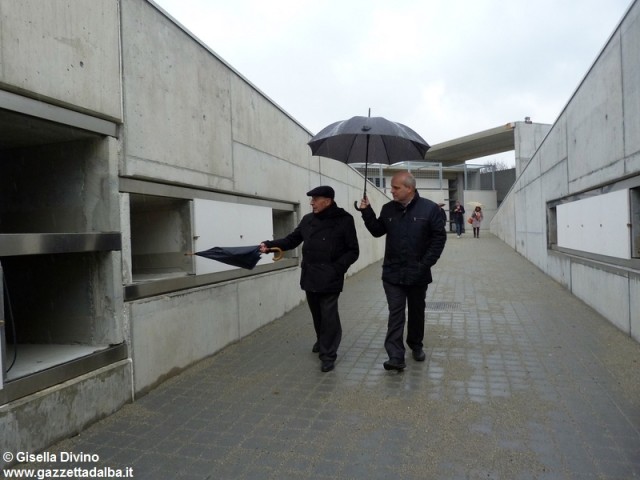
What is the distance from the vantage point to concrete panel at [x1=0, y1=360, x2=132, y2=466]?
2906 mm

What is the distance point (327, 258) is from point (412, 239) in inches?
33.1

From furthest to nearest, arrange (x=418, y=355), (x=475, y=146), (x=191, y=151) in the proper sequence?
1. (x=475, y=146)
2. (x=418, y=355)
3. (x=191, y=151)

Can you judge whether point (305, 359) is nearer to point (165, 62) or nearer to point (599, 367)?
point (599, 367)

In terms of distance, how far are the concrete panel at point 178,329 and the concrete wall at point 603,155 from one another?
14.7 feet

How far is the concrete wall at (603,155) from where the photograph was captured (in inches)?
200

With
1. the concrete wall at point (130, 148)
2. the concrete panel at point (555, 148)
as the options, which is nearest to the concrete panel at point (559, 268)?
the concrete panel at point (555, 148)

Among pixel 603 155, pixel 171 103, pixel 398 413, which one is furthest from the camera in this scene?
pixel 603 155

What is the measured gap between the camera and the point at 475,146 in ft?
112

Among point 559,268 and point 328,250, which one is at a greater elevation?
point 328,250

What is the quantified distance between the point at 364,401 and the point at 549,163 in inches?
294

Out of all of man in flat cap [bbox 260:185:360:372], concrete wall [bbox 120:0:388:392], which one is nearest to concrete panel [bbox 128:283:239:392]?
concrete wall [bbox 120:0:388:392]

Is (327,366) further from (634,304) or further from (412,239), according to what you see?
(634,304)

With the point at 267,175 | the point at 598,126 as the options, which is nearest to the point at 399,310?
the point at 267,175

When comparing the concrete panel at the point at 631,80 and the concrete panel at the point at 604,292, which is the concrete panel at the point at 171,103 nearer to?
the concrete panel at the point at 631,80
